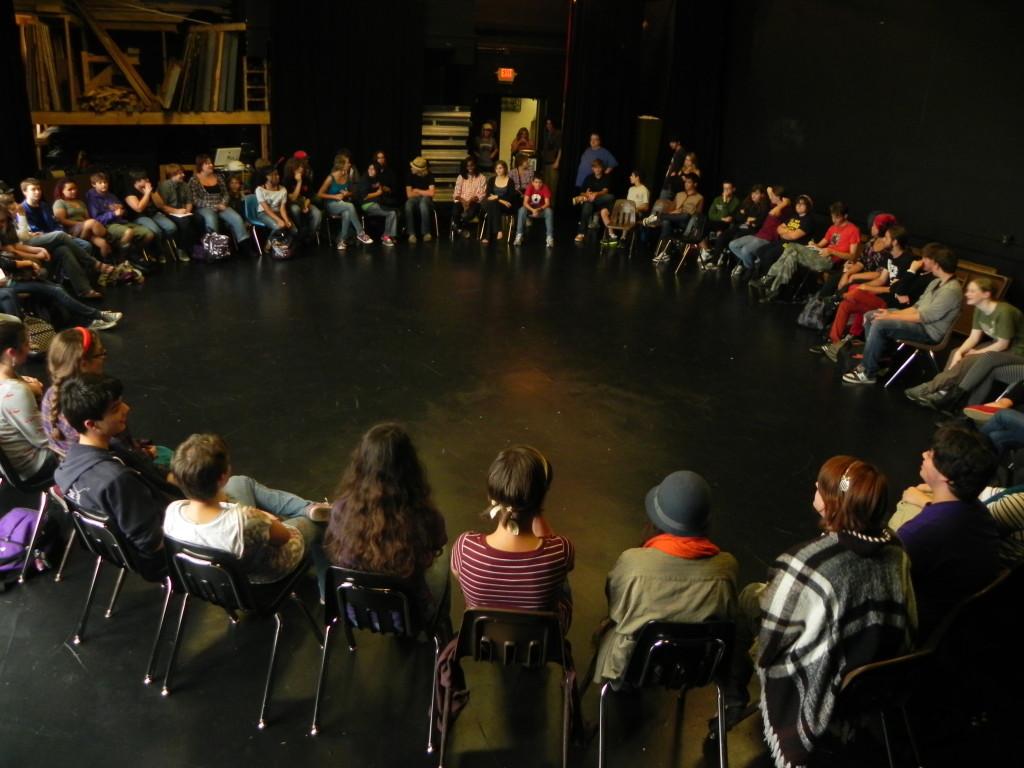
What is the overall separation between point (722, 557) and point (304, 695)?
4.93 ft

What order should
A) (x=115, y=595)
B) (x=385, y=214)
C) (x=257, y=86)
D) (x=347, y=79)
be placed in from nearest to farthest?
(x=115, y=595)
(x=385, y=214)
(x=257, y=86)
(x=347, y=79)

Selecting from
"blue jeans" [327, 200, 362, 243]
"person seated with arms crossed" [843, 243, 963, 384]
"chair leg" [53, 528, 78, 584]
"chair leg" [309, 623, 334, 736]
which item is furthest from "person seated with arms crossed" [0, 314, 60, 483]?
"blue jeans" [327, 200, 362, 243]

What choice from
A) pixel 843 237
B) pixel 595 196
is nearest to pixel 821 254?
pixel 843 237

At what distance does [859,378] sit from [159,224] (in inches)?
248

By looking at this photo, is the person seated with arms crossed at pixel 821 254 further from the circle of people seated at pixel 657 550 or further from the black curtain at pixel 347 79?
the black curtain at pixel 347 79

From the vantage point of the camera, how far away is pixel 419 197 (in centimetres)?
970

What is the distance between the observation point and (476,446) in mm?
4742

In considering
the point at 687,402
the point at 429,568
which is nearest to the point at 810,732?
the point at 429,568

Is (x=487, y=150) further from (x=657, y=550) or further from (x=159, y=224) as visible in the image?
(x=657, y=550)

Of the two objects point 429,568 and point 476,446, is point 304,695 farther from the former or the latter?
point 476,446

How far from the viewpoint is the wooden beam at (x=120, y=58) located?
347 inches

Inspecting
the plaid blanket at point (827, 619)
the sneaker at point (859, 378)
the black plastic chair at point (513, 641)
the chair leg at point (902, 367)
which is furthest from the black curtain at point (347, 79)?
the plaid blanket at point (827, 619)

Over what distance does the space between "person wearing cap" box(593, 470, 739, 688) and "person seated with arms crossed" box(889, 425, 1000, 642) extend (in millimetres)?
697

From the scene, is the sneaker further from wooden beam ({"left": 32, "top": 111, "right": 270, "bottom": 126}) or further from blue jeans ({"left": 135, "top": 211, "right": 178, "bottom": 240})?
wooden beam ({"left": 32, "top": 111, "right": 270, "bottom": 126})
